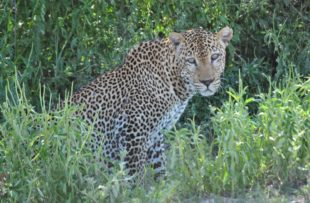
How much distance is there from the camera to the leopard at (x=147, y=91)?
8.04m

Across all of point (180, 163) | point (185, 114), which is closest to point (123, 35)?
point (185, 114)

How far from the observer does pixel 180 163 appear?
6941mm

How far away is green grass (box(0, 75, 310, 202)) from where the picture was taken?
6.66m

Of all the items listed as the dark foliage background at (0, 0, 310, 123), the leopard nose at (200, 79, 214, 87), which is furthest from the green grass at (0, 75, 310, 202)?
the dark foliage background at (0, 0, 310, 123)

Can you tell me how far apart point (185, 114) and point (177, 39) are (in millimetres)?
1811

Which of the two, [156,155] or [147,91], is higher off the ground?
[147,91]

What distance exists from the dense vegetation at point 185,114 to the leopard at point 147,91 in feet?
0.77

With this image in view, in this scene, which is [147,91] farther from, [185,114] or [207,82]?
[185,114]

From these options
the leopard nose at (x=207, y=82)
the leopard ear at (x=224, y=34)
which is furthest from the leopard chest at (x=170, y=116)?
the leopard ear at (x=224, y=34)

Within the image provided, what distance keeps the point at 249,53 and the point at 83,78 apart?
2.05m

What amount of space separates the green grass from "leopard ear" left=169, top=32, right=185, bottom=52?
1.18m

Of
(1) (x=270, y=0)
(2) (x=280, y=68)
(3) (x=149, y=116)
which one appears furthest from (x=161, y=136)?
(1) (x=270, y=0)

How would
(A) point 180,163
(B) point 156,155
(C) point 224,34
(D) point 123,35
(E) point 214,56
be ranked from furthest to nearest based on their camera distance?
(D) point 123,35 < (B) point 156,155 < (C) point 224,34 < (E) point 214,56 < (A) point 180,163

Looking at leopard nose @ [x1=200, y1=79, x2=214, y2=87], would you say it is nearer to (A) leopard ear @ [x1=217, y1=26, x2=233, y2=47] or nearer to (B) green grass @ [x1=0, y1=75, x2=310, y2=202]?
(A) leopard ear @ [x1=217, y1=26, x2=233, y2=47]
